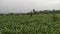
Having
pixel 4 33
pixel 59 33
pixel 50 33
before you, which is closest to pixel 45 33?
pixel 50 33

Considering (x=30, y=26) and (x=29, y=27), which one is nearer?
(x=29, y=27)

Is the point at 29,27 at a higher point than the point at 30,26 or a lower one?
higher

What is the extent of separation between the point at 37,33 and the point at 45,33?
0.73 metres

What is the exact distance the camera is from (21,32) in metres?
14.0

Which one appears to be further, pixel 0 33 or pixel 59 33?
pixel 59 33

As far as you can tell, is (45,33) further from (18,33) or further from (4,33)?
(4,33)

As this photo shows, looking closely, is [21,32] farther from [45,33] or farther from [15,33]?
[45,33]

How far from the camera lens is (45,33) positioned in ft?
45.3

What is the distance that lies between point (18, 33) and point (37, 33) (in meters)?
1.58

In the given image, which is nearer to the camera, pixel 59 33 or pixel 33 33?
pixel 33 33

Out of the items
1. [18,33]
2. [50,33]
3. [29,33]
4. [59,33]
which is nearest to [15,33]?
[18,33]

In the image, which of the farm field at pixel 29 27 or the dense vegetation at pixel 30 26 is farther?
the dense vegetation at pixel 30 26

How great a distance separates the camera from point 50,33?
13555mm

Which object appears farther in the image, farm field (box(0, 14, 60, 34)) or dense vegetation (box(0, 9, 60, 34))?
dense vegetation (box(0, 9, 60, 34))
